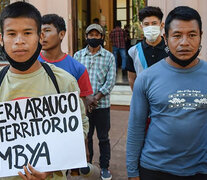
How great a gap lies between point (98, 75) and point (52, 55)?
1.05 meters

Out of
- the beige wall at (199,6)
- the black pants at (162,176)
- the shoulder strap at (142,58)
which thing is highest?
the beige wall at (199,6)

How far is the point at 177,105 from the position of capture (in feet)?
5.88

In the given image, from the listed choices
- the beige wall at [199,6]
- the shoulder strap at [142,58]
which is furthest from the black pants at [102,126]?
the beige wall at [199,6]

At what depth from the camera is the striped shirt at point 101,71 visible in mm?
3727

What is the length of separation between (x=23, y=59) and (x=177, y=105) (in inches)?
38.4

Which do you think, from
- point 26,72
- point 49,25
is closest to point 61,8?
point 49,25

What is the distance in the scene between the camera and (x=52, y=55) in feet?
9.14

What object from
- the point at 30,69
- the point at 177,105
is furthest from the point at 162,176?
the point at 30,69

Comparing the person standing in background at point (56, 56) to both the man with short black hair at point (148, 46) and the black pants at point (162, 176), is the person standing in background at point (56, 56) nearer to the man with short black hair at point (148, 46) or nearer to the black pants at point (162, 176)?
the man with short black hair at point (148, 46)

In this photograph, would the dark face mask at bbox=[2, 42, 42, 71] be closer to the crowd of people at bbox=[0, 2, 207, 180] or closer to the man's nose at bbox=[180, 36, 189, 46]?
the crowd of people at bbox=[0, 2, 207, 180]

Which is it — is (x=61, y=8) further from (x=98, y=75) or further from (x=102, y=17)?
(x=102, y=17)

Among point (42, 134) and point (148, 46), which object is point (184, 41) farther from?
point (148, 46)

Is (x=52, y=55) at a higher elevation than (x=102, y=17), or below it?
below

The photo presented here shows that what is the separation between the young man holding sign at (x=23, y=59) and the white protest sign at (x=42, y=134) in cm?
6
